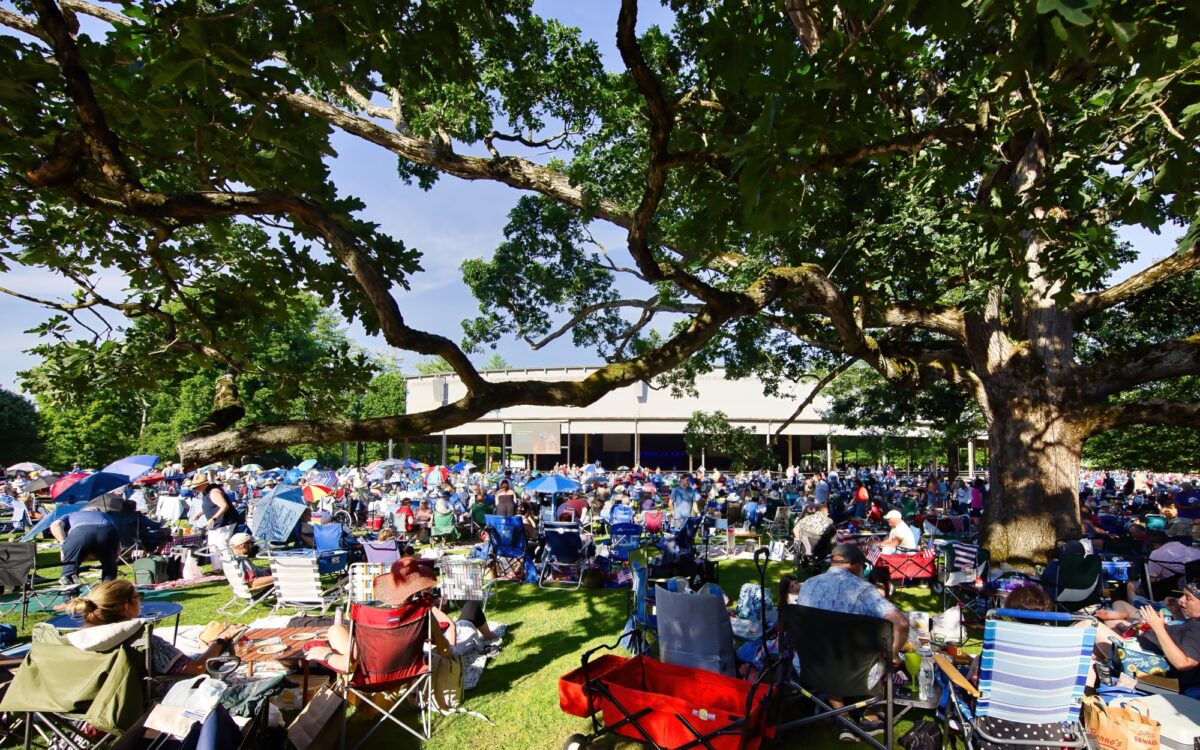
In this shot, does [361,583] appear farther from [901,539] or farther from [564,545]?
[901,539]

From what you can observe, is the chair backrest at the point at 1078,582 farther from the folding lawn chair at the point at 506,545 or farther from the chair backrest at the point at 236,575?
the chair backrest at the point at 236,575

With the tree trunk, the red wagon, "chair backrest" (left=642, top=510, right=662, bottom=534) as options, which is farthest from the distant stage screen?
the red wagon

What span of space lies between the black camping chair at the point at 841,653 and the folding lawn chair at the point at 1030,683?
446 millimetres

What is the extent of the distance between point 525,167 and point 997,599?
7689mm

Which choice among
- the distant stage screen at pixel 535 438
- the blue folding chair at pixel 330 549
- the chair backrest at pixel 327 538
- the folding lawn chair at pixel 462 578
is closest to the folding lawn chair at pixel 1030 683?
the folding lawn chair at pixel 462 578

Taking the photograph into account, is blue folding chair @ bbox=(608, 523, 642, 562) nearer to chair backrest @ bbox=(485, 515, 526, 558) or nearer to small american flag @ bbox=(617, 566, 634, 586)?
small american flag @ bbox=(617, 566, 634, 586)

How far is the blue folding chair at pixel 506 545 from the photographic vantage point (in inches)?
433

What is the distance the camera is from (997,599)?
24.9 ft

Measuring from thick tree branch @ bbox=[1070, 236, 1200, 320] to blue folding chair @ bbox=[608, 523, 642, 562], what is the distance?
787 cm

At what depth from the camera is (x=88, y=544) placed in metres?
8.22

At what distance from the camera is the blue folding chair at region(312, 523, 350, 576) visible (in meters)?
9.86

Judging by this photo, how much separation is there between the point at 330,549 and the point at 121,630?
675 cm

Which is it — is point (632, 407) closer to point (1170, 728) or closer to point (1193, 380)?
point (1193, 380)

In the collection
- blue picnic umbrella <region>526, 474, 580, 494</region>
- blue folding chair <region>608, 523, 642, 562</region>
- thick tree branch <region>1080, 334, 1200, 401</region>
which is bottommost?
blue folding chair <region>608, 523, 642, 562</region>
